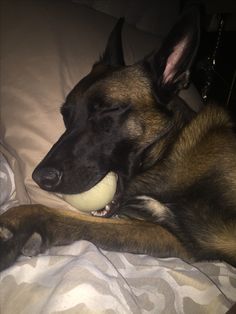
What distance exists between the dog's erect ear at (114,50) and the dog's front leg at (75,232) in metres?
0.92

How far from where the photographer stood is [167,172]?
5.73 ft

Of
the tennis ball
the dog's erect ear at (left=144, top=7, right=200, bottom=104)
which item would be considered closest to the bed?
the tennis ball

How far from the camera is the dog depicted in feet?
5.01

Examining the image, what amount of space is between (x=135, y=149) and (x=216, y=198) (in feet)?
1.47

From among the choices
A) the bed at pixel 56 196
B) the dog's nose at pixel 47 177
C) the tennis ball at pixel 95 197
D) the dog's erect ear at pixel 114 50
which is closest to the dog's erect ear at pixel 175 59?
the dog's erect ear at pixel 114 50

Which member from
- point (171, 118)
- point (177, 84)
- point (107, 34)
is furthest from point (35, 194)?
point (107, 34)

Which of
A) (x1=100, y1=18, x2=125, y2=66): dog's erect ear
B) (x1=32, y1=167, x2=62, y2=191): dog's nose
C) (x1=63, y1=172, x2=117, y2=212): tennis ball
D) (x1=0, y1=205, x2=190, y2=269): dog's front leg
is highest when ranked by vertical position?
(x1=100, y1=18, x2=125, y2=66): dog's erect ear

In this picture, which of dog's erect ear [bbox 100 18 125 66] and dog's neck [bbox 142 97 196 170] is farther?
dog's erect ear [bbox 100 18 125 66]

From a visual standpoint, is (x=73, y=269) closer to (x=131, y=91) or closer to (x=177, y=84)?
(x=131, y=91)

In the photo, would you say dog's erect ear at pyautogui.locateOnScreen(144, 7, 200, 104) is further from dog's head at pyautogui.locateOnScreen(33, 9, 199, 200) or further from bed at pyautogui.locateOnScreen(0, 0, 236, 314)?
bed at pyautogui.locateOnScreen(0, 0, 236, 314)

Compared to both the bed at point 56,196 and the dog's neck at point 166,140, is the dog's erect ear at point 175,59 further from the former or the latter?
the bed at point 56,196

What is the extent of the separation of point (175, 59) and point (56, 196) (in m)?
0.92

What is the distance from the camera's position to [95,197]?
61.5 inches

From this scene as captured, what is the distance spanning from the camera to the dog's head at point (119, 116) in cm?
156
